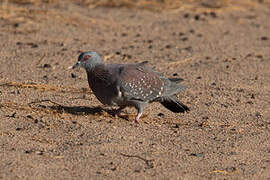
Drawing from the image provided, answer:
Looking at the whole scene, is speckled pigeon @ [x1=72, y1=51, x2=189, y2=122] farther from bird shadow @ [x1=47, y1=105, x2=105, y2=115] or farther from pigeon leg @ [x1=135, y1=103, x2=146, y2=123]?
bird shadow @ [x1=47, y1=105, x2=105, y2=115]

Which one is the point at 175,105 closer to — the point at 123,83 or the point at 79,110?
the point at 123,83

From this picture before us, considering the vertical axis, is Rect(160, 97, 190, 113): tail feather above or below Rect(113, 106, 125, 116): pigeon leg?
above

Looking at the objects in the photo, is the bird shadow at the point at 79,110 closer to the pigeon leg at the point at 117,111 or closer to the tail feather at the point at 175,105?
the pigeon leg at the point at 117,111

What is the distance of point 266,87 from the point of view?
7352 millimetres

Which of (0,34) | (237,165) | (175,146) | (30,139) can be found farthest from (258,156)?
(0,34)

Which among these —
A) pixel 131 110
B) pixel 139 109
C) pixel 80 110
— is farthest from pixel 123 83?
pixel 131 110

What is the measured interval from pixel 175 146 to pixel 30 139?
4.22ft

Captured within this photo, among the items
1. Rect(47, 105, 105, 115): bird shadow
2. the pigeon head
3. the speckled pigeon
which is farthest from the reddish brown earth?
the pigeon head

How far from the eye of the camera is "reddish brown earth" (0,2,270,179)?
15.6ft

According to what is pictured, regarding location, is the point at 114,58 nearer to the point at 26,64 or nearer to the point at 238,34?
the point at 26,64

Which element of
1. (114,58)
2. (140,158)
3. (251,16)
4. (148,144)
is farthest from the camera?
(251,16)

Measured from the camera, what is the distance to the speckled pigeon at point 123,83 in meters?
5.52

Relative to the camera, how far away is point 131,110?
20.9 feet

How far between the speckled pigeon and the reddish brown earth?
26 cm
